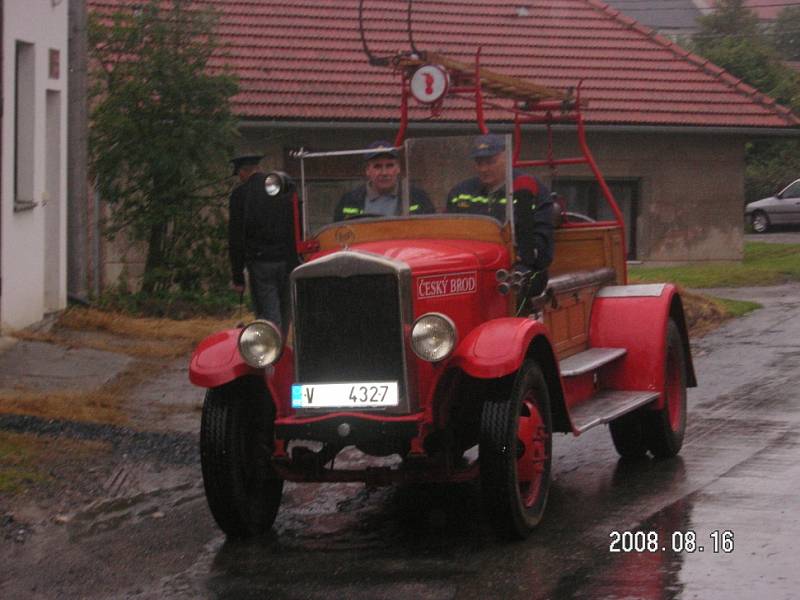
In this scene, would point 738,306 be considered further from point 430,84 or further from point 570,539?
point 570,539

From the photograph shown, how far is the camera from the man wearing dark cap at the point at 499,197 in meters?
7.58

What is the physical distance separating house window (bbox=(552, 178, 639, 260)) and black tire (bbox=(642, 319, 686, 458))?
14870 millimetres

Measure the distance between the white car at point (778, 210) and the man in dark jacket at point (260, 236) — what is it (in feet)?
91.6

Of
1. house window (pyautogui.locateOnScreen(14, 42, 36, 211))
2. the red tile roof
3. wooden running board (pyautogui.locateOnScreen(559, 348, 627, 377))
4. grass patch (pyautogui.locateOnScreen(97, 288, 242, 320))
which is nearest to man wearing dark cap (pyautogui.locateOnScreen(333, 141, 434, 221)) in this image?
wooden running board (pyautogui.locateOnScreen(559, 348, 627, 377))

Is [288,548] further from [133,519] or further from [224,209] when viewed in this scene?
[224,209]

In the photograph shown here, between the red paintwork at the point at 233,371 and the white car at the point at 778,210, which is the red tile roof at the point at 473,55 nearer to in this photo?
the white car at the point at 778,210

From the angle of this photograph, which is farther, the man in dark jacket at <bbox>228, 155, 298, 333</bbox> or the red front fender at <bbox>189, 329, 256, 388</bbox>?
the man in dark jacket at <bbox>228, 155, 298, 333</bbox>

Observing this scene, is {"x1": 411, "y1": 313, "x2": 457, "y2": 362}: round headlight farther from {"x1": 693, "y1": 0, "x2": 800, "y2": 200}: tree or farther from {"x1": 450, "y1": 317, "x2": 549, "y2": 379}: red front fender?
{"x1": 693, "y1": 0, "x2": 800, "y2": 200}: tree

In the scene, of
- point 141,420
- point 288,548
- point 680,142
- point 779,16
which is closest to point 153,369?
point 141,420

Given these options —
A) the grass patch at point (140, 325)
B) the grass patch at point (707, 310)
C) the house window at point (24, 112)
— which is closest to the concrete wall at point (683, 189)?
the grass patch at point (707, 310)

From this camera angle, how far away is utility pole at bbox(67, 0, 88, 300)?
15.1 m

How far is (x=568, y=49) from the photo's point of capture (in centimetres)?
2494

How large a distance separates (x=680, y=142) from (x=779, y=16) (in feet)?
141

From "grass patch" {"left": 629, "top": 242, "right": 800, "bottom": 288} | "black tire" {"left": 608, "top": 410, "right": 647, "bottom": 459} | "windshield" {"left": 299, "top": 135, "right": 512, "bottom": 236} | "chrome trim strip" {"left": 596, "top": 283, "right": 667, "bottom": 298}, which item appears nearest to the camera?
"windshield" {"left": 299, "top": 135, "right": 512, "bottom": 236}
